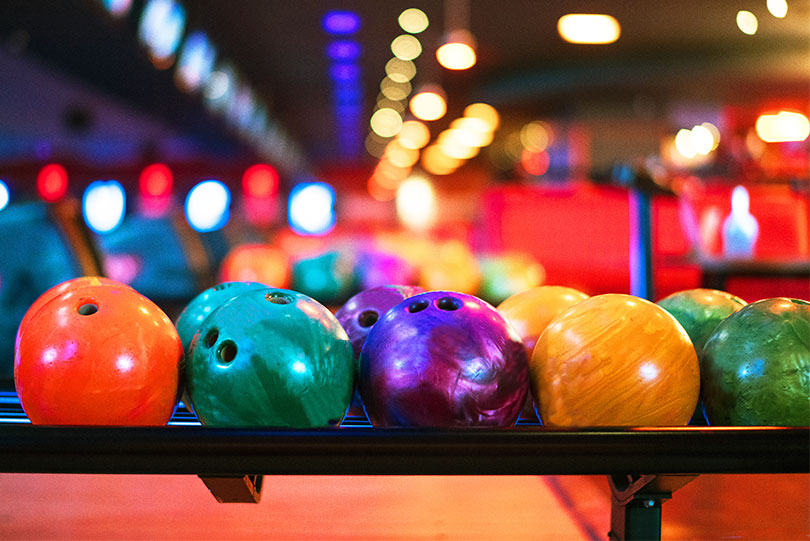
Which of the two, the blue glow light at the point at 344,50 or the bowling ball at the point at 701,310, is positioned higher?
the blue glow light at the point at 344,50

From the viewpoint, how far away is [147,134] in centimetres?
1234

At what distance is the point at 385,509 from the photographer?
1978 millimetres

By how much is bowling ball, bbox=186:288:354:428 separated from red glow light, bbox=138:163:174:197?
9859 millimetres

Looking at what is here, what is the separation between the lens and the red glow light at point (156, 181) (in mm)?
10586

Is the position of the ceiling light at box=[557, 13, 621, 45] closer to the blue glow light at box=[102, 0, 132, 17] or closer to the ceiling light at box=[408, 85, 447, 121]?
the ceiling light at box=[408, 85, 447, 121]

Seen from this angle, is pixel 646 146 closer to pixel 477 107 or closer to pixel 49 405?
pixel 477 107

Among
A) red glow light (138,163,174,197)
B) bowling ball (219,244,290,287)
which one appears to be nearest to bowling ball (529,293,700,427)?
bowling ball (219,244,290,287)

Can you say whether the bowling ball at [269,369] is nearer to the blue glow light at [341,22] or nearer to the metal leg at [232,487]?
the metal leg at [232,487]

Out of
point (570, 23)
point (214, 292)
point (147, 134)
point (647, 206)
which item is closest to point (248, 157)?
point (147, 134)

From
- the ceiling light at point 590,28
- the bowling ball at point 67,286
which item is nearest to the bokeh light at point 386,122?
the ceiling light at point 590,28

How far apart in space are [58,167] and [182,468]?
35.9 feet

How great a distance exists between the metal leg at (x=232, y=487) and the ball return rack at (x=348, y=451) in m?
0.07

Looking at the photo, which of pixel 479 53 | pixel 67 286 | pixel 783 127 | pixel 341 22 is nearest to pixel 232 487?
pixel 67 286

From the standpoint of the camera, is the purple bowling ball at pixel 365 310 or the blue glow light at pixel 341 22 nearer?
the purple bowling ball at pixel 365 310
